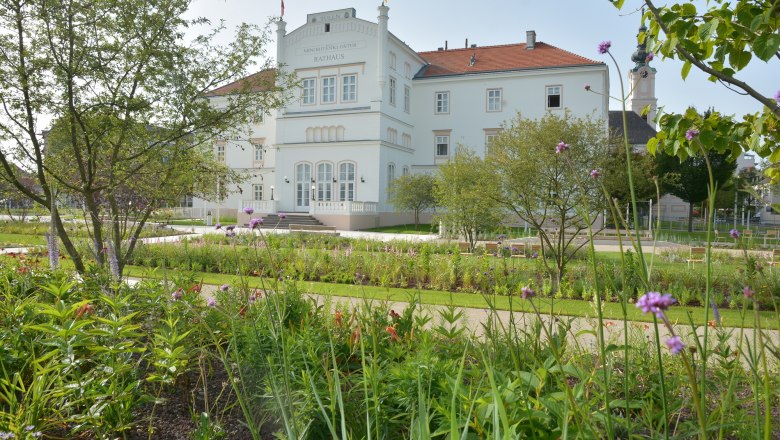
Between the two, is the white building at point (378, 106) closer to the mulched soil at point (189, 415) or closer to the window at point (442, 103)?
the window at point (442, 103)

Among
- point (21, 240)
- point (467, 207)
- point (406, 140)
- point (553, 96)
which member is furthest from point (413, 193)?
point (21, 240)

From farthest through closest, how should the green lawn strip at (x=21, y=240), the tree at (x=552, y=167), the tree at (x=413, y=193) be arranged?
1. the tree at (x=413, y=193)
2. the green lawn strip at (x=21, y=240)
3. the tree at (x=552, y=167)

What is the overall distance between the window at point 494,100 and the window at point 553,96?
3.13 metres

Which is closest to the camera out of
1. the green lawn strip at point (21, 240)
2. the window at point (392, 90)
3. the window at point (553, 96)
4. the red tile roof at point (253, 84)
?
the red tile roof at point (253, 84)

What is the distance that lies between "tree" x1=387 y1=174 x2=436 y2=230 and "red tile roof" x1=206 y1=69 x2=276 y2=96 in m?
21.4

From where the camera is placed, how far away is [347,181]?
108 feet

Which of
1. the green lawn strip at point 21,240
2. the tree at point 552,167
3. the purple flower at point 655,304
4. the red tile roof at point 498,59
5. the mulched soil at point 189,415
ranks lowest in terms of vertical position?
the green lawn strip at point 21,240

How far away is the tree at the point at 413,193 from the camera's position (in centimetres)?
2992

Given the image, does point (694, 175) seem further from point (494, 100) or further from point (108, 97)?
point (108, 97)

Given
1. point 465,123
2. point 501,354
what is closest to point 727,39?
point 501,354

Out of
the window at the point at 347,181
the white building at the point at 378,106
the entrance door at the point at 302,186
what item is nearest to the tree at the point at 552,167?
the white building at the point at 378,106

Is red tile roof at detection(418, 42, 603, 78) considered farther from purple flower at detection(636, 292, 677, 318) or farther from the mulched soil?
purple flower at detection(636, 292, 677, 318)

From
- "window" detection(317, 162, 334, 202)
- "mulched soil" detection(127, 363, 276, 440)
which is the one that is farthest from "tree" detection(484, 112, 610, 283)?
"window" detection(317, 162, 334, 202)

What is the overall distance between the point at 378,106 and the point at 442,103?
19.3 ft
